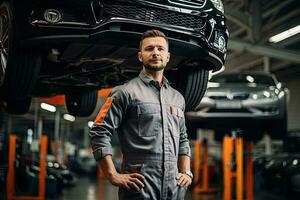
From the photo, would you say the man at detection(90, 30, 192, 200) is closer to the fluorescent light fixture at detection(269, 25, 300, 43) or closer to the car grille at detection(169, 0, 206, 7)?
the car grille at detection(169, 0, 206, 7)

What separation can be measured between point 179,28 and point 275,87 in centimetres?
274

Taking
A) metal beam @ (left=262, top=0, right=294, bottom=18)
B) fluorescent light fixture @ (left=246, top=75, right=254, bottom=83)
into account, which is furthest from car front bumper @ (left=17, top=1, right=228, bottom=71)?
metal beam @ (left=262, top=0, right=294, bottom=18)

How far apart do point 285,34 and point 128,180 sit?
426cm

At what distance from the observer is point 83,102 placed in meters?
3.77

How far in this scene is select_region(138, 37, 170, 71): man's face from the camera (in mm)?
1616

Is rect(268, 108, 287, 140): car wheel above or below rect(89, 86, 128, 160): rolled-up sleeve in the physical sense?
above

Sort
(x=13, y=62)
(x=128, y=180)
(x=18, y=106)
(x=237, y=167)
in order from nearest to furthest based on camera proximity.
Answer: (x=128, y=180) → (x=13, y=62) → (x=18, y=106) → (x=237, y=167)

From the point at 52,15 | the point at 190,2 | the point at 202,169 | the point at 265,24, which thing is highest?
the point at 265,24

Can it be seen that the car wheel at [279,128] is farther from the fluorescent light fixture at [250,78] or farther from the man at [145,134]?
the man at [145,134]

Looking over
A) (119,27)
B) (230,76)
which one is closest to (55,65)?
(119,27)

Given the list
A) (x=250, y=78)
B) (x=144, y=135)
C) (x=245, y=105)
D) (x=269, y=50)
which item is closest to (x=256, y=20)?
(x=269, y=50)

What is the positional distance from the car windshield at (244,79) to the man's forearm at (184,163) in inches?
138

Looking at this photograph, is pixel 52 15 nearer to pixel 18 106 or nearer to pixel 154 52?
pixel 154 52

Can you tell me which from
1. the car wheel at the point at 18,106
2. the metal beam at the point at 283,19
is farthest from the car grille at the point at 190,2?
the metal beam at the point at 283,19
